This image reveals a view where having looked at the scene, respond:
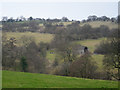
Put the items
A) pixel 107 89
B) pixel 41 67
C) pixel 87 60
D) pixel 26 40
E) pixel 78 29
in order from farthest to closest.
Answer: pixel 78 29
pixel 26 40
pixel 41 67
pixel 87 60
pixel 107 89

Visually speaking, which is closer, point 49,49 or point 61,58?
point 61,58

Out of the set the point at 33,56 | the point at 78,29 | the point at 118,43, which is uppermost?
the point at 78,29

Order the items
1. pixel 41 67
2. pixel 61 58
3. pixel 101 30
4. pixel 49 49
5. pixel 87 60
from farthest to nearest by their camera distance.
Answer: pixel 101 30 < pixel 49 49 < pixel 61 58 < pixel 41 67 < pixel 87 60

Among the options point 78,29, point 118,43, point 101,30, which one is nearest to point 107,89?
point 118,43

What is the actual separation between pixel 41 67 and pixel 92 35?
33136mm

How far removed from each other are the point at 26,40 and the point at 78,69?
2184 cm

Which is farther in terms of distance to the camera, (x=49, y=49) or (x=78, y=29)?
(x=78, y=29)

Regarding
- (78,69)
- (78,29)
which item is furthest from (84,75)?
(78,29)

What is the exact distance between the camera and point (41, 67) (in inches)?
1017

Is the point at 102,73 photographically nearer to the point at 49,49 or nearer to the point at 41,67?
the point at 41,67

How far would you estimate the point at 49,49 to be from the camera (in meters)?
41.3

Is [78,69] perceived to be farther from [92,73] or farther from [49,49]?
[49,49]

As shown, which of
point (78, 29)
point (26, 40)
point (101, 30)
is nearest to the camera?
point (26, 40)

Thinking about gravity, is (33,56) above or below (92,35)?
below
